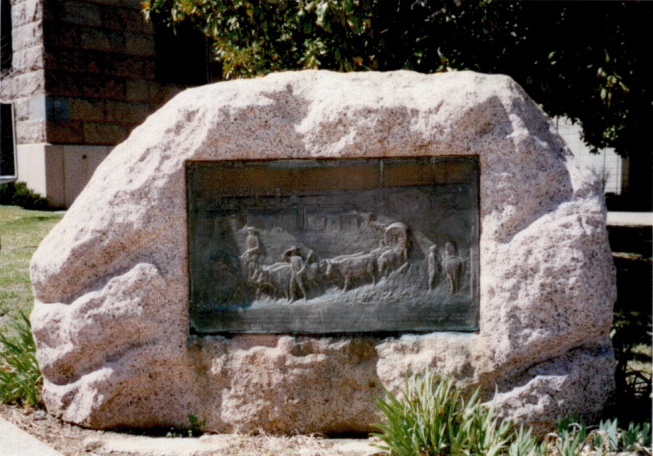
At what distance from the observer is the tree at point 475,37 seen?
666 centimetres

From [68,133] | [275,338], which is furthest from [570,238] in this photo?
[68,133]

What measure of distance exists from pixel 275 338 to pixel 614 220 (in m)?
14.9

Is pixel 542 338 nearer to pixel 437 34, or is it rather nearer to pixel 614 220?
pixel 437 34

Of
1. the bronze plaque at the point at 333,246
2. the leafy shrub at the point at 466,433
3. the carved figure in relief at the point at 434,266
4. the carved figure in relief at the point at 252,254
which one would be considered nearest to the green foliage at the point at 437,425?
the leafy shrub at the point at 466,433

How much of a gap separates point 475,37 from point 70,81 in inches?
339

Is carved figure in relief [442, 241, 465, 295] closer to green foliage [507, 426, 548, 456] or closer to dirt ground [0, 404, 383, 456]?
green foliage [507, 426, 548, 456]

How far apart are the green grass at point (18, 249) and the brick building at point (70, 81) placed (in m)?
1.17

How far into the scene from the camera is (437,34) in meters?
7.17

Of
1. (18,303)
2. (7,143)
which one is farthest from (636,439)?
(18,303)

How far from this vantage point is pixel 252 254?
4.27 metres

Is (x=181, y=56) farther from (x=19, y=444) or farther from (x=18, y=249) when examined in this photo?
(x=19, y=444)

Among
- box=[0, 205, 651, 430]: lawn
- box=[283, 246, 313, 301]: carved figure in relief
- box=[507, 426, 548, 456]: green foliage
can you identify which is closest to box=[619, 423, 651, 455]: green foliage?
box=[0, 205, 651, 430]: lawn

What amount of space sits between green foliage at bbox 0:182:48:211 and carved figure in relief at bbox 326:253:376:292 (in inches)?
384

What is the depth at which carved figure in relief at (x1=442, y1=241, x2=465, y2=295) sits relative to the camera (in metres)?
4.16
